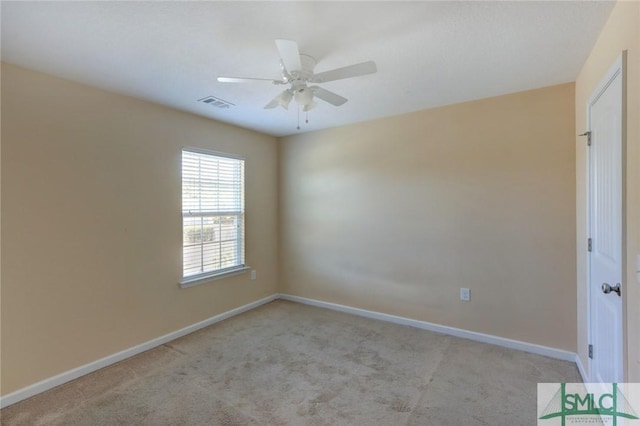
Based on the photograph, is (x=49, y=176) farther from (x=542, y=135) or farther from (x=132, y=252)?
(x=542, y=135)

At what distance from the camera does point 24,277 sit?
2152mm

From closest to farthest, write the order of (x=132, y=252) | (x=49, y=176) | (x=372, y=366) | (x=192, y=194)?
1. (x=49, y=176)
2. (x=372, y=366)
3. (x=132, y=252)
4. (x=192, y=194)

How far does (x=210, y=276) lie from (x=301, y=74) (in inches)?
101

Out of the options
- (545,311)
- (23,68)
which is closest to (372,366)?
(545,311)

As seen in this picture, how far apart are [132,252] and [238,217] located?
4.42 ft

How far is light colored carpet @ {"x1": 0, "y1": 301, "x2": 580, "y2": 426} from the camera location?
75.7 inches

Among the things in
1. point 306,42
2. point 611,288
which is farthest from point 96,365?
point 611,288

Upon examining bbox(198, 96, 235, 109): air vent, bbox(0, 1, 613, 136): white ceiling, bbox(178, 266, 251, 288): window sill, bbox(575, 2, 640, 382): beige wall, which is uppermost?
bbox(198, 96, 235, 109): air vent

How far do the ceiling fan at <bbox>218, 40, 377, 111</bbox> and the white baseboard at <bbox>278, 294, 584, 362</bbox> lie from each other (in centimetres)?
255

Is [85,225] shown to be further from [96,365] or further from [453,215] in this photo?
[453,215]

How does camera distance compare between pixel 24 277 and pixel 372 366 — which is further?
pixel 372 366

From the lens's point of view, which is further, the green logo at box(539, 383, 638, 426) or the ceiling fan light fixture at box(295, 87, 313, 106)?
the ceiling fan light fixture at box(295, 87, 313, 106)

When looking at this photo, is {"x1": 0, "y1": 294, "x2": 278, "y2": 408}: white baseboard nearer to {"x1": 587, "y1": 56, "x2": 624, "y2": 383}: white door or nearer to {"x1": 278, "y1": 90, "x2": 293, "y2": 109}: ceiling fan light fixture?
{"x1": 278, "y1": 90, "x2": 293, "y2": 109}: ceiling fan light fixture

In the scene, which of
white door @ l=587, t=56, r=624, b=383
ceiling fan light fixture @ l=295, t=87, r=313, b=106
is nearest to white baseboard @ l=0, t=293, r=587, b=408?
white door @ l=587, t=56, r=624, b=383
